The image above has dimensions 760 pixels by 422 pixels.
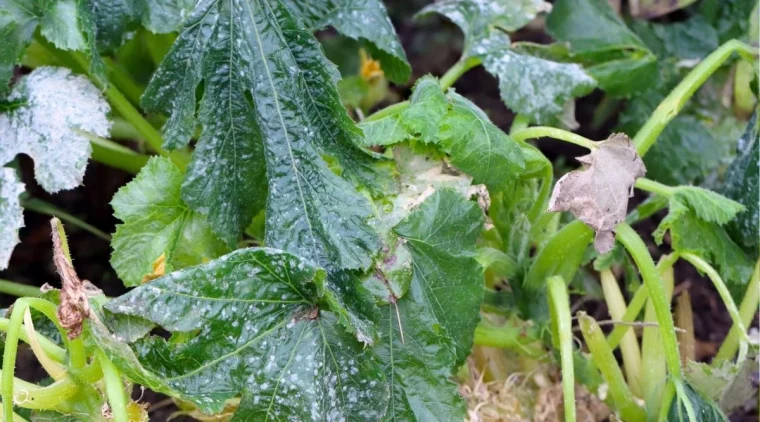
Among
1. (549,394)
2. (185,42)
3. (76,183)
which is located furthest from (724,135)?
(76,183)

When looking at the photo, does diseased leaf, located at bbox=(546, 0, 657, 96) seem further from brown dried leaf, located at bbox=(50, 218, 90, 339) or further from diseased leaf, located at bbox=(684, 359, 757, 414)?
brown dried leaf, located at bbox=(50, 218, 90, 339)

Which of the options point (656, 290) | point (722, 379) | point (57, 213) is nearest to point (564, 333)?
point (656, 290)

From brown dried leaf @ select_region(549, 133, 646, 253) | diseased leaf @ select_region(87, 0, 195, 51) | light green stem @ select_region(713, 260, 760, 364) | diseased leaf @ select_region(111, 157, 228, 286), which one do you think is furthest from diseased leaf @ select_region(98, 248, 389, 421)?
light green stem @ select_region(713, 260, 760, 364)

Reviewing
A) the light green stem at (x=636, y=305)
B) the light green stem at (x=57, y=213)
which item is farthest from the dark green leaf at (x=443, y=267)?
the light green stem at (x=57, y=213)

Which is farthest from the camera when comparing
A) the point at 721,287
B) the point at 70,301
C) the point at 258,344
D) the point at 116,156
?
the point at 116,156

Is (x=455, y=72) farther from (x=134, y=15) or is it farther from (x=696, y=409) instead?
(x=696, y=409)

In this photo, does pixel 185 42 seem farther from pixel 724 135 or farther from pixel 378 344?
pixel 724 135
